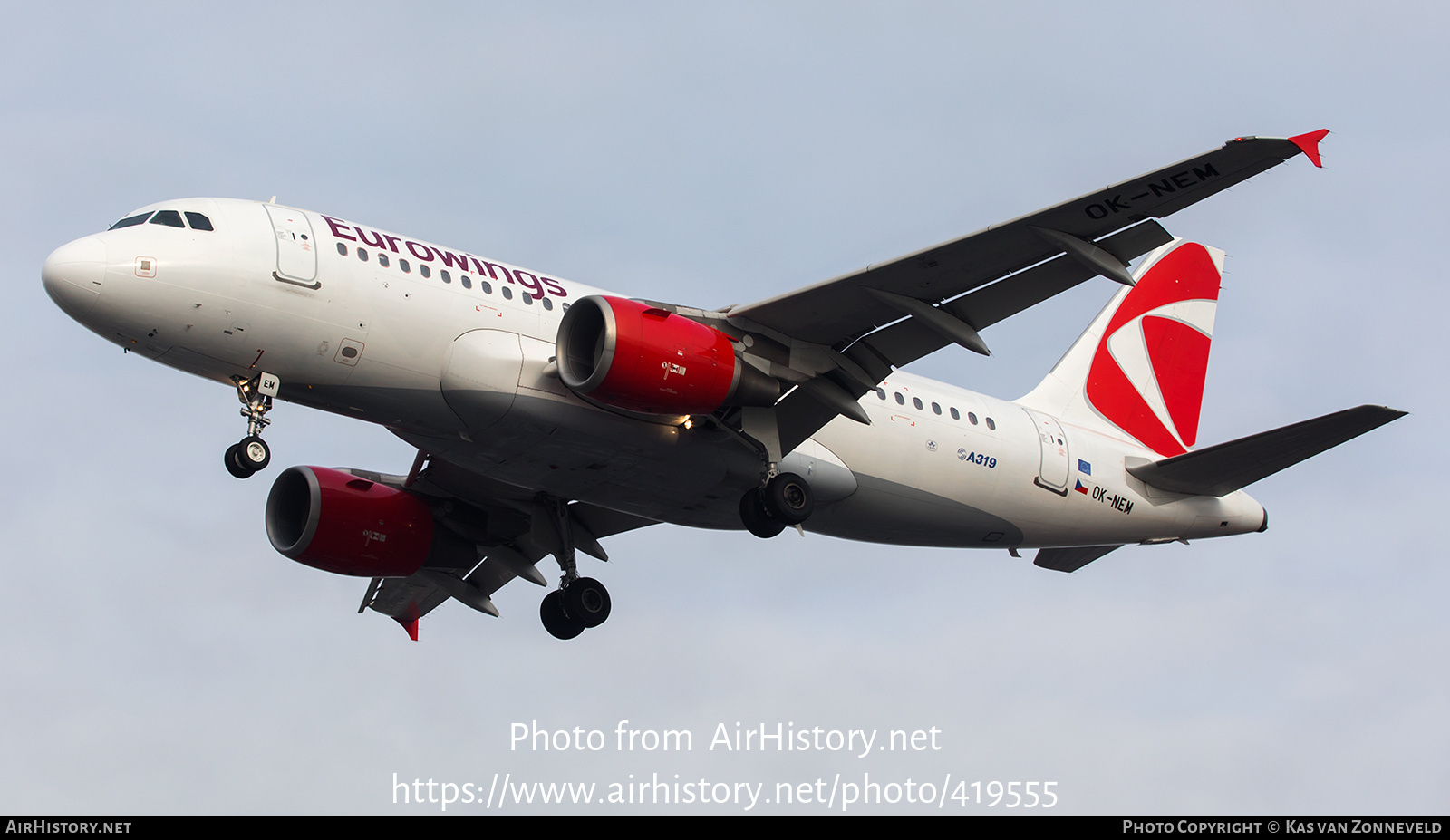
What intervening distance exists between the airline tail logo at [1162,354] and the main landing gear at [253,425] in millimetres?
17055

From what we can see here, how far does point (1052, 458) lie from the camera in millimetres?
28609

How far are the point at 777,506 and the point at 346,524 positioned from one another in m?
8.53

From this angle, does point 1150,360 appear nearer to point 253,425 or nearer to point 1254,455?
point 1254,455

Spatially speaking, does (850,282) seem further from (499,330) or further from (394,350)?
(394,350)

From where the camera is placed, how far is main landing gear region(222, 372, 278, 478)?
71.8 feet

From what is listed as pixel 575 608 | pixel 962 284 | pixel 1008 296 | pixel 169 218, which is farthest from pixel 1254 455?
pixel 169 218

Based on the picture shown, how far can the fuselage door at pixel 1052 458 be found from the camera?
2838cm

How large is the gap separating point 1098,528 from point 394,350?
14.1 meters

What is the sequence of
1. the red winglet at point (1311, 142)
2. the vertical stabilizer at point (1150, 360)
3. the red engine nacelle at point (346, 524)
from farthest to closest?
the vertical stabilizer at point (1150, 360)
the red engine nacelle at point (346, 524)
the red winglet at point (1311, 142)

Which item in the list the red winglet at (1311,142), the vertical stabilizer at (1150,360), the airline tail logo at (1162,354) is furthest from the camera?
the airline tail logo at (1162,354)

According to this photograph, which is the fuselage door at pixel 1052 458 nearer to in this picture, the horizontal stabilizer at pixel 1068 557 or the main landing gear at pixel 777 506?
the horizontal stabilizer at pixel 1068 557

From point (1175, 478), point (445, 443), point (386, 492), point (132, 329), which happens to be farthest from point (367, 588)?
point (1175, 478)

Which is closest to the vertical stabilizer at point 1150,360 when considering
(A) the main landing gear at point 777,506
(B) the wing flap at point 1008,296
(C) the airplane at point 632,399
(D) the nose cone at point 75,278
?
(C) the airplane at point 632,399

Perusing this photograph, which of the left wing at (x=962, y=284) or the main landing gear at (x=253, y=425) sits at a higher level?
the left wing at (x=962, y=284)
